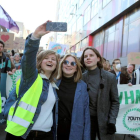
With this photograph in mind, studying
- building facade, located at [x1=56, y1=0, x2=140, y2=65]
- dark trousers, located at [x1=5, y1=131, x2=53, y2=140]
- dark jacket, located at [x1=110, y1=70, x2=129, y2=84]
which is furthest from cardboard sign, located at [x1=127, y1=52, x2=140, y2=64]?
building facade, located at [x1=56, y1=0, x2=140, y2=65]

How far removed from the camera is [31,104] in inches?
65.2

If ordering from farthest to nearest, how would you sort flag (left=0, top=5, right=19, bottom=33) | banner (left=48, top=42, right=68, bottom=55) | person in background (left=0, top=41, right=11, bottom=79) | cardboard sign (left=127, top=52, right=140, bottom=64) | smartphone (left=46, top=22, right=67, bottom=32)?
banner (left=48, top=42, right=68, bottom=55)
flag (left=0, top=5, right=19, bottom=33)
cardboard sign (left=127, top=52, right=140, bottom=64)
person in background (left=0, top=41, right=11, bottom=79)
smartphone (left=46, top=22, right=67, bottom=32)

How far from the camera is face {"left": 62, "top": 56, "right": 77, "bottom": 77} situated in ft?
7.68

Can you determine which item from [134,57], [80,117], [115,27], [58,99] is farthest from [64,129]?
[115,27]

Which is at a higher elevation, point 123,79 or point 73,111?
point 123,79

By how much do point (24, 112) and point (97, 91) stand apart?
1.15 m

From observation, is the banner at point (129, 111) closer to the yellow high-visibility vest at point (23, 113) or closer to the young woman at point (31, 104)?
the young woman at point (31, 104)

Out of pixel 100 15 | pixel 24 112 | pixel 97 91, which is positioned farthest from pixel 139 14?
pixel 24 112

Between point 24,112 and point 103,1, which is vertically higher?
point 103,1

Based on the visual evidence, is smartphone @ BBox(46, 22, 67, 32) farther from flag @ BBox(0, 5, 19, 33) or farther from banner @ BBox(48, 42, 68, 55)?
banner @ BBox(48, 42, 68, 55)

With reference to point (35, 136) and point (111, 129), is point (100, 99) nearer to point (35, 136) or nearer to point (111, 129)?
point (111, 129)

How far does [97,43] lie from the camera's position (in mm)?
18391

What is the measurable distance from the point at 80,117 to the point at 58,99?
358 mm

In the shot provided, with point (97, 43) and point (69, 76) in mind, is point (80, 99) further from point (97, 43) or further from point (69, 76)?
point (97, 43)
